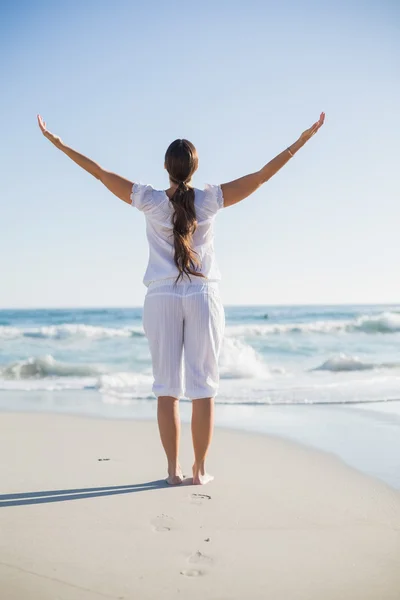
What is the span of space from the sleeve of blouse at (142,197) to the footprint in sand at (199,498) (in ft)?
4.90

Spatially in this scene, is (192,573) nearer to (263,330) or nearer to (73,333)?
(263,330)

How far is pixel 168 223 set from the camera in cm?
323

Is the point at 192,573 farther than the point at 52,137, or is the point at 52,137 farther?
the point at 52,137

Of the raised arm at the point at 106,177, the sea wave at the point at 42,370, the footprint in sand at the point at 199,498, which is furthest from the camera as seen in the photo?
the sea wave at the point at 42,370

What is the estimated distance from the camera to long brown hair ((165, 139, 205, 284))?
3.17 m

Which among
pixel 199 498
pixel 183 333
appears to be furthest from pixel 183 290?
pixel 199 498

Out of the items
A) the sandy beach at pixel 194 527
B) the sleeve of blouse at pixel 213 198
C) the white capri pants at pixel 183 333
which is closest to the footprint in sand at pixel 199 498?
the sandy beach at pixel 194 527

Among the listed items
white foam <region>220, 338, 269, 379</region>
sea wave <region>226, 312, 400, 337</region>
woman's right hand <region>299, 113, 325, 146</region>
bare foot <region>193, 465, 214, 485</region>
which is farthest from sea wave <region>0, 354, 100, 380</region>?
sea wave <region>226, 312, 400, 337</region>

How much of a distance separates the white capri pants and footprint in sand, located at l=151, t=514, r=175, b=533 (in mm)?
691

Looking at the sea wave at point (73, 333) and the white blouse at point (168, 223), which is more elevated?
the white blouse at point (168, 223)

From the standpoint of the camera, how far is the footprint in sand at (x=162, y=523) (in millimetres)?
2600

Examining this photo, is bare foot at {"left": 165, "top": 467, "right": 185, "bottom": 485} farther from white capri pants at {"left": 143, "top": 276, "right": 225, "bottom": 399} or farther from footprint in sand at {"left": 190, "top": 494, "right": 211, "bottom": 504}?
white capri pants at {"left": 143, "top": 276, "right": 225, "bottom": 399}

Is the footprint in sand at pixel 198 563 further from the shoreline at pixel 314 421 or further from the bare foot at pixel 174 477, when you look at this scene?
the shoreline at pixel 314 421

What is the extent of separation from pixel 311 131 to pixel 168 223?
38.0 inches
